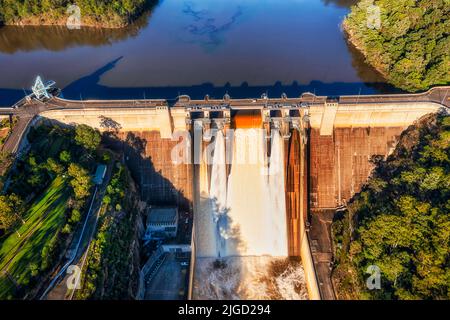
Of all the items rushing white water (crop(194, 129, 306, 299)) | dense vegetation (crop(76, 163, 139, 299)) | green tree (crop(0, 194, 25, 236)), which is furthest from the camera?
rushing white water (crop(194, 129, 306, 299))

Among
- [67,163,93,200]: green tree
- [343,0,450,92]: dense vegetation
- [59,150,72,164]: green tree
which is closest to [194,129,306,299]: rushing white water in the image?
[67,163,93,200]: green tree

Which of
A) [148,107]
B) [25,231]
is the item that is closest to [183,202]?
[148,107]

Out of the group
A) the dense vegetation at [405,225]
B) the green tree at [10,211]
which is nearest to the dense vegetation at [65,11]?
the green tree at [10,211]

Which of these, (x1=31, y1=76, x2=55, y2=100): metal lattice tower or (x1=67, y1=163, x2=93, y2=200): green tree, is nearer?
(x1=67, y1=163, x2=93, y2=200): green tree

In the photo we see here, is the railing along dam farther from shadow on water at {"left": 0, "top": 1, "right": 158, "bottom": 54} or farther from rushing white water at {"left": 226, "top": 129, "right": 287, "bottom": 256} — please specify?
shadow on water at {"left": 0, "top": 1, "right": 158, "bottom": 54}

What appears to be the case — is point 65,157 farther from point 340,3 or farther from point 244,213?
point 340,3

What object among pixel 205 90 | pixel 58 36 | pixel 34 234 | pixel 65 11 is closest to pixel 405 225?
pixel 205 90
